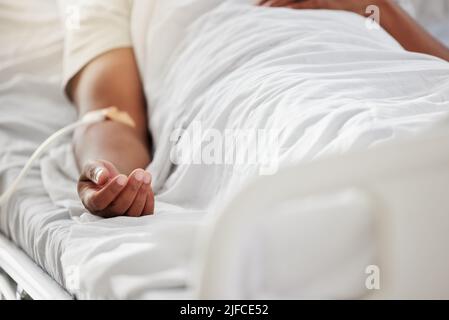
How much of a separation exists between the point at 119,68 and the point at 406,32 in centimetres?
59

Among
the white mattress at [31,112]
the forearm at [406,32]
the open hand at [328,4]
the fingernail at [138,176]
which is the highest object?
the open hand at [328,4]

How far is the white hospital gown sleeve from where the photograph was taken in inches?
66.3

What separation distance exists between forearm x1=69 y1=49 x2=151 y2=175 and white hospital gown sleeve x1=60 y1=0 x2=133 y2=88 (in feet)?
0.06

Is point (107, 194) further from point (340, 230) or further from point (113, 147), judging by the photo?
point (340, 230)

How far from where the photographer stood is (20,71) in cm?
185

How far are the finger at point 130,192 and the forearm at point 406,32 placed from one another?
2.32 ft

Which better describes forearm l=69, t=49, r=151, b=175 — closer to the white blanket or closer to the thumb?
the white blanket

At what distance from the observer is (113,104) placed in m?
1.59

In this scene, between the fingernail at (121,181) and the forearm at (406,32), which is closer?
the fingernail at (121,181)

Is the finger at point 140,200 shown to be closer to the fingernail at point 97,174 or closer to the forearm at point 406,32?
the fingernail at point 97,174

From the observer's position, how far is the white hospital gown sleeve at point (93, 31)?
1685mm

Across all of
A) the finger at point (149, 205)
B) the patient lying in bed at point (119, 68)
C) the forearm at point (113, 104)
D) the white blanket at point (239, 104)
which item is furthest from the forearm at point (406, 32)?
the finger at point (149, 205)

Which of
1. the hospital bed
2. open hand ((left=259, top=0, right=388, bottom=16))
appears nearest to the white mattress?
the hospital bed

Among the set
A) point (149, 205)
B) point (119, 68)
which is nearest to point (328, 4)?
point (119, 68)
